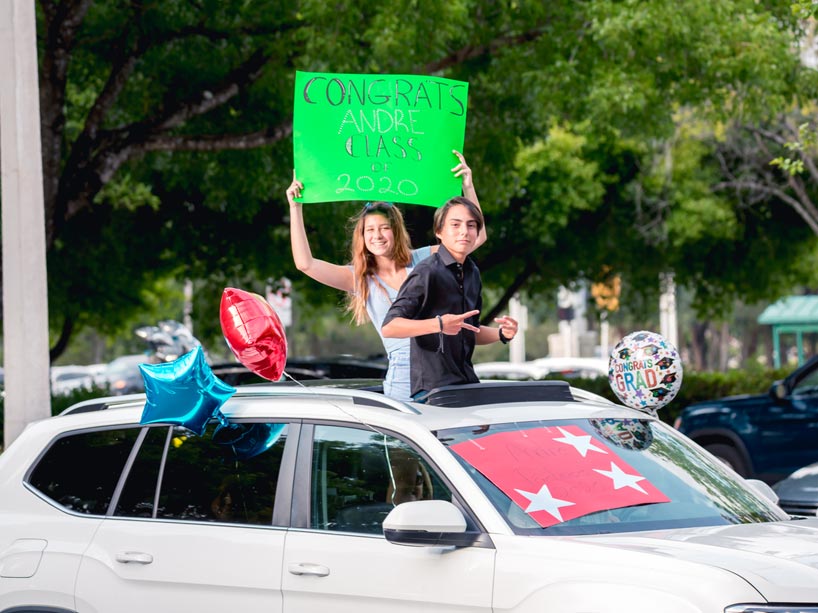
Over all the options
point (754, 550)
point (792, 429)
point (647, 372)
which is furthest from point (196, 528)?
point (792, 429)

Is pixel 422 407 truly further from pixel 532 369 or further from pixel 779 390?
pixel 532 369

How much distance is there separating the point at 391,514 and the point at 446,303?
151cm

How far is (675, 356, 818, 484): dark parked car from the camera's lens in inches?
501

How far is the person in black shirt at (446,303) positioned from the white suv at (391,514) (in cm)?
48

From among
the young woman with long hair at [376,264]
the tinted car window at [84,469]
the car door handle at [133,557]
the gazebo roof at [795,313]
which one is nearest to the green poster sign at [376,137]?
the young woman with long hair at [376,264]

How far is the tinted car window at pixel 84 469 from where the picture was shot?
17.1 feet

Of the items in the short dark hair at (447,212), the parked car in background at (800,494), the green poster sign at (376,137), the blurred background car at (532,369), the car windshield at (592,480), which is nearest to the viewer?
the car windshield at (592,480)

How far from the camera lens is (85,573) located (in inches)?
199

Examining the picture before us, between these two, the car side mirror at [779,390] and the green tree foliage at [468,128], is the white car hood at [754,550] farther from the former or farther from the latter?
the green tree foliage at [468,128]

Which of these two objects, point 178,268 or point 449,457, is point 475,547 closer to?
point 449,457

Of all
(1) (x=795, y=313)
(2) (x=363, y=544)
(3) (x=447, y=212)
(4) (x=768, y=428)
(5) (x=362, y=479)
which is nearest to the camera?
(2) (x=363, y=544)

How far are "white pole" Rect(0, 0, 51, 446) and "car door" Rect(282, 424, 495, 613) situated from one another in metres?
3.98

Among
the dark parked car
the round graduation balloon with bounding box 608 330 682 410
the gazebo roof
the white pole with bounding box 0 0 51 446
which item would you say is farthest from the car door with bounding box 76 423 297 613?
the gazebo roof

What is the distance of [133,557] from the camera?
491cm
